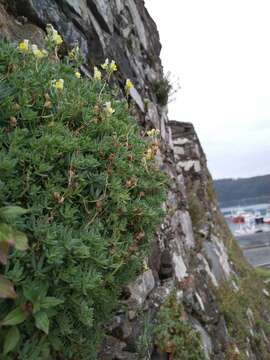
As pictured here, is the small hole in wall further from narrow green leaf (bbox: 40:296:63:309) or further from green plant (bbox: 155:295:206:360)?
narrow green leaf (bbox: 40:296:63:309)

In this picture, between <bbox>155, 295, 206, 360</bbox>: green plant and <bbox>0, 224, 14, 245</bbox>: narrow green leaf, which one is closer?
<bbox>0, 224, 14, 245</bbox>: narrow green leaf

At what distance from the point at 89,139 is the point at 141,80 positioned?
3981 millimetres

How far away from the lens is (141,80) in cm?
553

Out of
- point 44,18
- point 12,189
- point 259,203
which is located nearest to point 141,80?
point 44,18

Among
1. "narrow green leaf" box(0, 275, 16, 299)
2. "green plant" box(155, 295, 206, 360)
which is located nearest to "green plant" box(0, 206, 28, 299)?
"narrow green leaf" box(0, 275, 16, 299)

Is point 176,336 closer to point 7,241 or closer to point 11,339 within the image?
point 11,339

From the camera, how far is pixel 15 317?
4.00 feet

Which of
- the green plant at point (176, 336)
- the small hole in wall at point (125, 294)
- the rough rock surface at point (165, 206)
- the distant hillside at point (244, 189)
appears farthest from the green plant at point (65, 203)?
the distant hillside at point (244, 189)

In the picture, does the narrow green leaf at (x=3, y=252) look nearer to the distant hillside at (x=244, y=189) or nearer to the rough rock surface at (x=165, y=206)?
the rough rock surface at (x=165, y=206)

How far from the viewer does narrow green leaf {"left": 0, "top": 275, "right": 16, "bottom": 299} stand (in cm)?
115

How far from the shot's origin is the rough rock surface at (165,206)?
3.09m

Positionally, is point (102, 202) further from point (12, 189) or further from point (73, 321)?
point (73, 321)

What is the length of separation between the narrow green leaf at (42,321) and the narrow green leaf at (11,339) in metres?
0.08

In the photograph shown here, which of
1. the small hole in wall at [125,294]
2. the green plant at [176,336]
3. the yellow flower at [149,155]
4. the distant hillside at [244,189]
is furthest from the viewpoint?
the distant hillside at [244,189]
